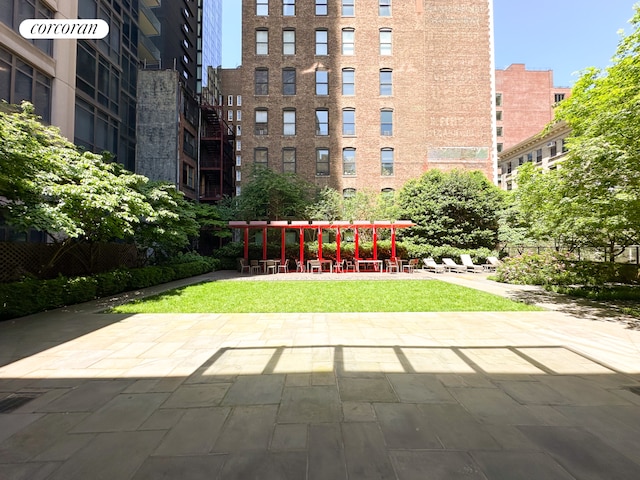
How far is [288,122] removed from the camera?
27703 mm

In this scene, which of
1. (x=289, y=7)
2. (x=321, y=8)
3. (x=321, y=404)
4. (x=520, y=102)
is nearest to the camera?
(x=321, y=404)

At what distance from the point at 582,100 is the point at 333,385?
9557mm

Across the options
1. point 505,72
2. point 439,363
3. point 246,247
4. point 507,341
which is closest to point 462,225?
point 246,247

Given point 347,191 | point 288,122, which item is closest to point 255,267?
point 347,191

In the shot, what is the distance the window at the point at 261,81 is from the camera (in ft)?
91.0

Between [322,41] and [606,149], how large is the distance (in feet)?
90.5

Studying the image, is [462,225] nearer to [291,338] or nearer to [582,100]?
[582,100]

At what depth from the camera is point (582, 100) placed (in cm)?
791

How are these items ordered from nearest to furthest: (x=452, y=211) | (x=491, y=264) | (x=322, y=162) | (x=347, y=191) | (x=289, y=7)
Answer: (x=491, y=264) → (x=452, y=211) → (x=347, y=191) → (x=322, y=162) → (x=289, y=7)

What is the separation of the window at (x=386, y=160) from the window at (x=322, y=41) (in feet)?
34.8

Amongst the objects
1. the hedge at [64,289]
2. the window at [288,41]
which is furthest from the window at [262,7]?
the hedge at [64,289]

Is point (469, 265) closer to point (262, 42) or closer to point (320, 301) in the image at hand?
point (320, 301)

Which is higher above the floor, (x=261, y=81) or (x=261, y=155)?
(x=261, y=81)

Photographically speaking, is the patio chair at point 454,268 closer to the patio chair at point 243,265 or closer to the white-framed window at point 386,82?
the patio chair at point 243,265
